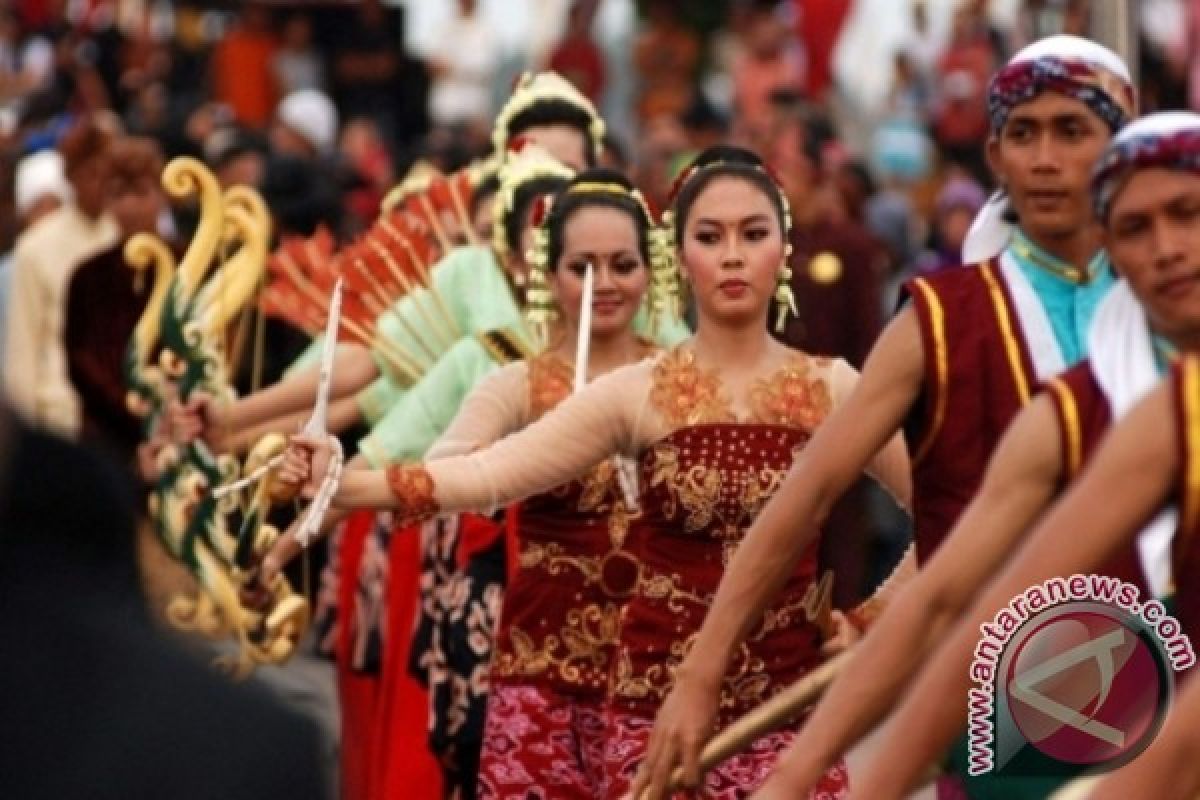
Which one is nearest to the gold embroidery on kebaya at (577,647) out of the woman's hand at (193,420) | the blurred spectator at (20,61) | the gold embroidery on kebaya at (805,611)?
the gold embroidery on kebaya at (805,611)

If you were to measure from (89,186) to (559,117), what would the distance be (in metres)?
4.46

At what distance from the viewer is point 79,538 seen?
388 cm

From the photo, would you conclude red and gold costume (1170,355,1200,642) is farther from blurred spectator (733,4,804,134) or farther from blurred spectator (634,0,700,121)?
blurred spectator (634,0,700,121)

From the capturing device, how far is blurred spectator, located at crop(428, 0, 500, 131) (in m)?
22.6

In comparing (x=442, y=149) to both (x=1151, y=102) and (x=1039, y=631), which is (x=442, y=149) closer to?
(x=1151, y=102)

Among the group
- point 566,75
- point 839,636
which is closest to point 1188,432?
point 839,636

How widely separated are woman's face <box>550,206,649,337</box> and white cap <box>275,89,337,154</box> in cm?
1067

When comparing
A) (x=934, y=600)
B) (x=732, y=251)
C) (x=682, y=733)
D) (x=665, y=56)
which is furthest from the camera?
(x=665, y=56)

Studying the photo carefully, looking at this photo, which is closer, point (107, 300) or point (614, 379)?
point (614, 379)

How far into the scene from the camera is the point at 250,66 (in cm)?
2308

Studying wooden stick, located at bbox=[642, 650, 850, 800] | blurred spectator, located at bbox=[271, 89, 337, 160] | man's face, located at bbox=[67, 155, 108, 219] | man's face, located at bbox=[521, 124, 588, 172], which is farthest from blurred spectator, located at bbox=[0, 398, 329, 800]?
blurred spectator, located at bbox=[271, 89, 337, 160]

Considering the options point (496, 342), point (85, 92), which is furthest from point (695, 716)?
point (85, 92)

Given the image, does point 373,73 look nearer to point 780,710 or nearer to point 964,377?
point 964,377

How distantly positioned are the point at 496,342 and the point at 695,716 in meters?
3.41
